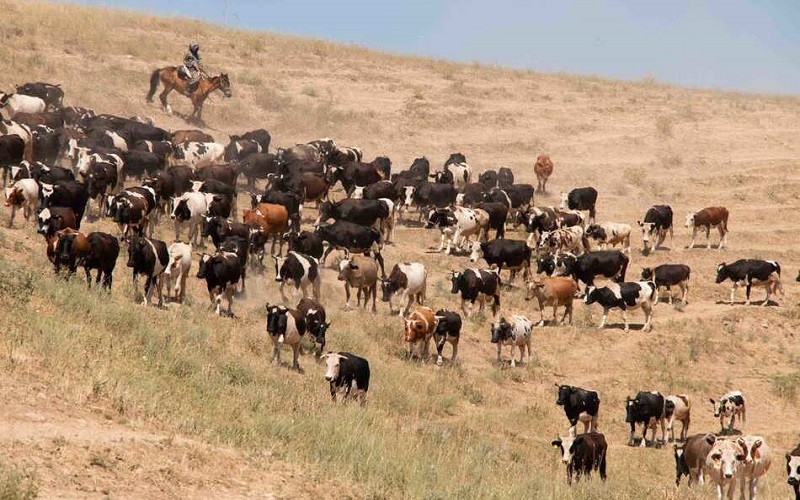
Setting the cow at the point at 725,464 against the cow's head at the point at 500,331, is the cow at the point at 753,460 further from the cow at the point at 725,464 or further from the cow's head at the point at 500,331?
the cow's head at the point at 500,331

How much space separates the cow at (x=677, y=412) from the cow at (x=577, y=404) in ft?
6.28

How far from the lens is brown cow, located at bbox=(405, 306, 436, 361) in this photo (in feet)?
81.1

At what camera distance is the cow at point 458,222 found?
3441cm

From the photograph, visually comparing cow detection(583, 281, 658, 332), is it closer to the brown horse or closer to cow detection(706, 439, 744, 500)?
cow detection(706, 439, 744, 500)

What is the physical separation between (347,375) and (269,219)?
10491 mm

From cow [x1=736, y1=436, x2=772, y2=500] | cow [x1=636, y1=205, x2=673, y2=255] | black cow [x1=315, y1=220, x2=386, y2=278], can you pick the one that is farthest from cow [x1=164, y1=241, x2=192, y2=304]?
cow [x1=636, y1=205, x2=673, y2=255]

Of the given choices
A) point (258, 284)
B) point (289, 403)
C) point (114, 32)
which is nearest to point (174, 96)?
point (114, 32)

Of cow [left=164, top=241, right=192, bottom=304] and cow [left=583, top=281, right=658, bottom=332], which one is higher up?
cow [left=164, top=241, right=192, bottom=304]

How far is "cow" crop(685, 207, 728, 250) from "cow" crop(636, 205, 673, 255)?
96 cm

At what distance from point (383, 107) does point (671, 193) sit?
13.9 metres

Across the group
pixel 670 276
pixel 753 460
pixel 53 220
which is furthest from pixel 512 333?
pixel 53 220

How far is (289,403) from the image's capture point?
54.4 ft

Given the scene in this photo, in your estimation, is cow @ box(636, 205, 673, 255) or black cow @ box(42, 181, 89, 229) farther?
cow @ box(636, 205, 673, 255)

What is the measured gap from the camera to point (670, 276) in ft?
Result: 108
